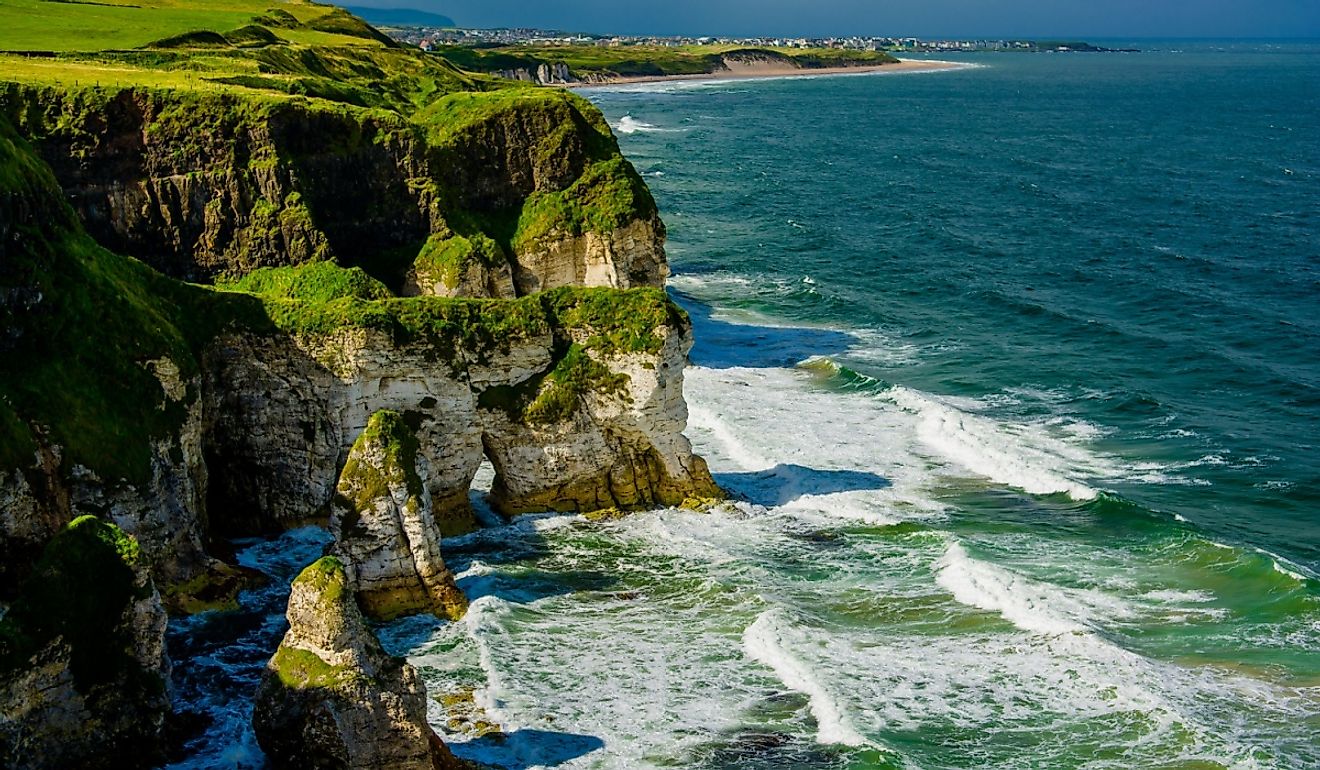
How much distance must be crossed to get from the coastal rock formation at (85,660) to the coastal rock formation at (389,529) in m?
5.96

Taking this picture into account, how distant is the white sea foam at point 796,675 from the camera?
972 inches

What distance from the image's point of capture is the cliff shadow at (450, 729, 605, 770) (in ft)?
77.0

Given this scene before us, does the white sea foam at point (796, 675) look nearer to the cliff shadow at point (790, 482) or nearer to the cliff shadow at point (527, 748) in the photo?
the cliff shadow at point (527, 748)

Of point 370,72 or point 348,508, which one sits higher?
point 370,72

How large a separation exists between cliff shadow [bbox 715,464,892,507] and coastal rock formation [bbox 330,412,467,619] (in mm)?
11165

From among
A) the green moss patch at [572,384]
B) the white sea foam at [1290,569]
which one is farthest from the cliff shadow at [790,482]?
the white sea foam at [1290,569]

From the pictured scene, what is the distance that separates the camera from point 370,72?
8138 centimetres

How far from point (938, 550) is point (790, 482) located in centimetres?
588

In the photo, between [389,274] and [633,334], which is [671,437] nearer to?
[633,334]

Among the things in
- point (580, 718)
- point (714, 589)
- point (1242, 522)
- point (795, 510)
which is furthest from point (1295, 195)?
point (580, 718)

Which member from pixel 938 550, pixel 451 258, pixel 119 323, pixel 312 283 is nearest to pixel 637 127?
pixel 451 258

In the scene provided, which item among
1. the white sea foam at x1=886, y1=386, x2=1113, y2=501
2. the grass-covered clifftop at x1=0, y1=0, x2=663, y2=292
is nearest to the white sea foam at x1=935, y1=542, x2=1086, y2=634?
the white sea foam at x1=886, y1=386, x2=1113, y2=501

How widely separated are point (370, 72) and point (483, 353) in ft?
176

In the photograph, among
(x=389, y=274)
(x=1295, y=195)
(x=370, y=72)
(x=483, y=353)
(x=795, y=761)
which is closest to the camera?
(x=795, y=761)
